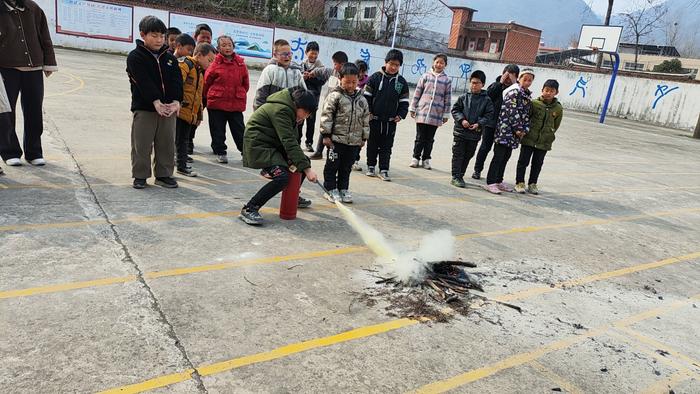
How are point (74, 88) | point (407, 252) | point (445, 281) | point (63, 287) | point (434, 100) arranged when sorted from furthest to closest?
point (74, 88)
point (434, 100)
point (407, 252)
point (445, 281)
point (63, 287)

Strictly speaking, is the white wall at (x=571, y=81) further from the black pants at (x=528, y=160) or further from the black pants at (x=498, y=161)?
the black pants at (x=498, y=161)

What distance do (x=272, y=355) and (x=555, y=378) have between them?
70.4 inches

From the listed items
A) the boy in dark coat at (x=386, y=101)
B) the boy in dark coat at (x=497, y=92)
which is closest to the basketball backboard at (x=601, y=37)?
the boy in dark coat at (x=497, y=92)

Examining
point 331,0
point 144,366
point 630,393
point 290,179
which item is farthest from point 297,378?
point 331,0

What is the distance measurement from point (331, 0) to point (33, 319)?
47.4 metres

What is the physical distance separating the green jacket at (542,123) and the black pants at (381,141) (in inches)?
83.3

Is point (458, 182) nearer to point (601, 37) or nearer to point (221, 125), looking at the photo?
point (221, 125)

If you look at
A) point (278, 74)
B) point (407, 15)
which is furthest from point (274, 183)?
point (407, 15)

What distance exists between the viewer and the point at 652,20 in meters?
49.8

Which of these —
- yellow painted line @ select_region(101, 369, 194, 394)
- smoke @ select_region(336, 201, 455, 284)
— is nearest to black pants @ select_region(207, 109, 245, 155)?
smoke @ select_region(336, 201, 455, 284)

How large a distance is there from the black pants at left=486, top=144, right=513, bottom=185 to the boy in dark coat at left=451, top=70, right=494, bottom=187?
1.17 feet

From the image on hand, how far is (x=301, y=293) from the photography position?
3791mm

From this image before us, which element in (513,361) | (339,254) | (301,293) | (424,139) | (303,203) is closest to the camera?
(513,361)

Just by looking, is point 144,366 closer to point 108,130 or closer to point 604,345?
point 604,345
